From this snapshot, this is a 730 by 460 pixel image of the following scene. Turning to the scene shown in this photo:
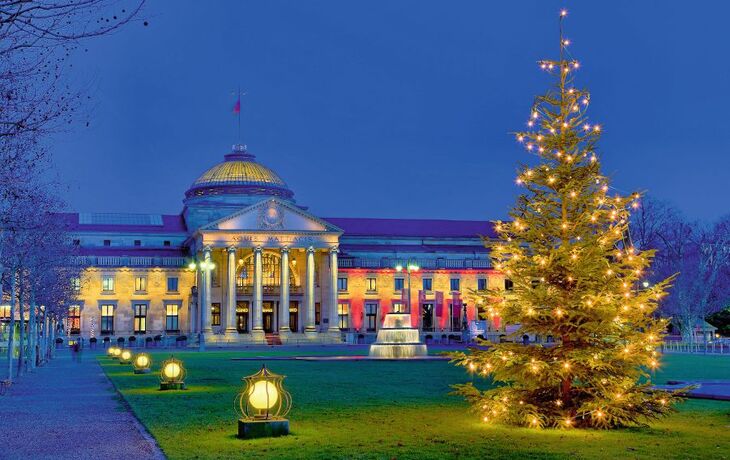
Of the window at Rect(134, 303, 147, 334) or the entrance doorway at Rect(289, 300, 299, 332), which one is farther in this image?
the entrance doorway at Rect(289, 300, 299, 332)

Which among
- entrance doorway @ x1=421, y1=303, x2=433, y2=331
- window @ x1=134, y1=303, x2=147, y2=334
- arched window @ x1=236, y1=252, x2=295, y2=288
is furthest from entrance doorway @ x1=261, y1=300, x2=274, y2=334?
entrance doorway @ x1=421, y1=303, x2=433, y2=331

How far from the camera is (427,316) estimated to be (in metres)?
111

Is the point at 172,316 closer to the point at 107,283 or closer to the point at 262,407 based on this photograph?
the point at 107,283

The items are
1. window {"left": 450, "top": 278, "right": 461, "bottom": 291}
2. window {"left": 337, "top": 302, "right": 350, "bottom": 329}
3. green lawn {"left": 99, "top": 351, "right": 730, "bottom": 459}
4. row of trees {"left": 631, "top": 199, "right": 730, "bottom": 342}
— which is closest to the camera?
green lawn {"left": 99, "top": 351, "right": 730, "bottom": 459}

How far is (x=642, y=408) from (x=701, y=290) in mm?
67132

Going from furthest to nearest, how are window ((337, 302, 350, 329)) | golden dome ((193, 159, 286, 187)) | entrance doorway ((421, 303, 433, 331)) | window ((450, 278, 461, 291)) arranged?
golden dome ((193, 159, 286, 187)) < window ((450, 278, 461, 291)) < entrance doorway ((421, 303, 433, 331)) < window ((337, 302, 350, 329))

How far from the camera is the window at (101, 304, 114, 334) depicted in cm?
10362

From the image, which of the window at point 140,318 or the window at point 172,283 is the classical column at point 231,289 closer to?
the window at point 172,283

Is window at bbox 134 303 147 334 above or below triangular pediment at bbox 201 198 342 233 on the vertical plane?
below

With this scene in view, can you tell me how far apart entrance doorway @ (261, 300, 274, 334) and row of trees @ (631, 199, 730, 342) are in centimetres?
3930

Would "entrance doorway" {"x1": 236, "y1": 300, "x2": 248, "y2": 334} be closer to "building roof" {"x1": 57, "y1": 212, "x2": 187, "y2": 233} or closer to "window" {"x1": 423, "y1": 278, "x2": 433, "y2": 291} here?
"building roof" {"x1": 57, "y1": 212, "x2": 187, "y2": 233}

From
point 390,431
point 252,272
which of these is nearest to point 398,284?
point 252,272

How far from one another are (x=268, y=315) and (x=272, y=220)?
39.5 ft

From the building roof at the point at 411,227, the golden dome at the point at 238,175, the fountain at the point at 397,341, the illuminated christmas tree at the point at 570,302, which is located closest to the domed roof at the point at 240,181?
the golden dome at the point at 238,175
